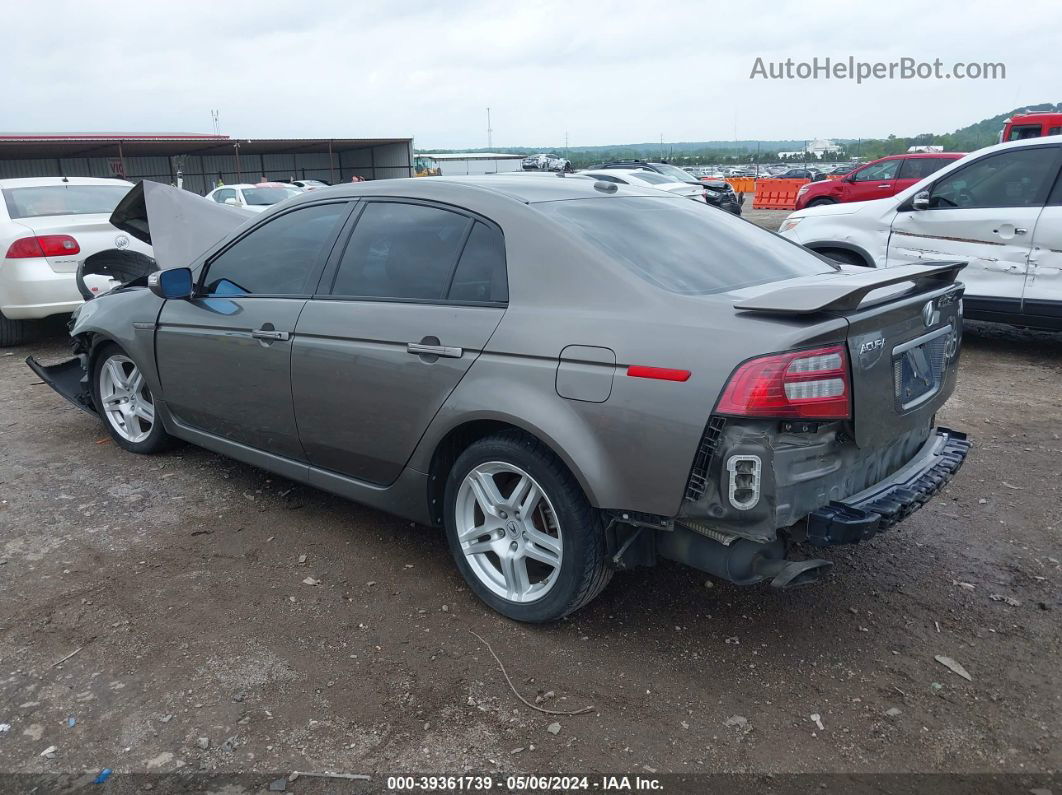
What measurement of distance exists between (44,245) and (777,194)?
84.8ft

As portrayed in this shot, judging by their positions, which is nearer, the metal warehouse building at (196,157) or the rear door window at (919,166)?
the rear door window at (919,166)

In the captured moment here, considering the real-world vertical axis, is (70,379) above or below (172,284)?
below

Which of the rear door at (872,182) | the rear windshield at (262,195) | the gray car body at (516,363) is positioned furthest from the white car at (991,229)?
the rear windshield at (262,195)

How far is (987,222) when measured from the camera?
22.5 ft

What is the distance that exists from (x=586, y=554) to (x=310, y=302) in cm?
178

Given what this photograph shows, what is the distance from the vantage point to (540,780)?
8.00 ft

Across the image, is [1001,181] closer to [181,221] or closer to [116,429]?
[181,221]

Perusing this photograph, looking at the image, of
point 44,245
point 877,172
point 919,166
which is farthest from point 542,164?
point 44,245

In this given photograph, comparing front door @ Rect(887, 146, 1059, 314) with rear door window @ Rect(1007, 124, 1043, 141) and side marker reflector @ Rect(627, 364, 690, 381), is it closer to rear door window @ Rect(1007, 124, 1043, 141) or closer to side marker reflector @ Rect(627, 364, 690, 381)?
side marker reflector @ Rect(627, 364, 690, 381)

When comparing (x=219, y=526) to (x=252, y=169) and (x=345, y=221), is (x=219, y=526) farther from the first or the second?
(x=252, y=169)

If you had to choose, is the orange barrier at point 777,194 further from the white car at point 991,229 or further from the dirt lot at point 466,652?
the dirt lot at point 466,652

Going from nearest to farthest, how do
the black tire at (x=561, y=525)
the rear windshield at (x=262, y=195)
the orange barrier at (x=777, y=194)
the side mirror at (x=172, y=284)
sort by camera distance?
the black tire at (x=561, y=525) → the side mirror at (x=172, y=284) → the rear windshield at (x=262, y=195) → the orange barrier at (x=777, y=194)

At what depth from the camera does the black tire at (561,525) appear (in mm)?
2908

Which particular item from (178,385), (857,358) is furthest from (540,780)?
(178,385)
